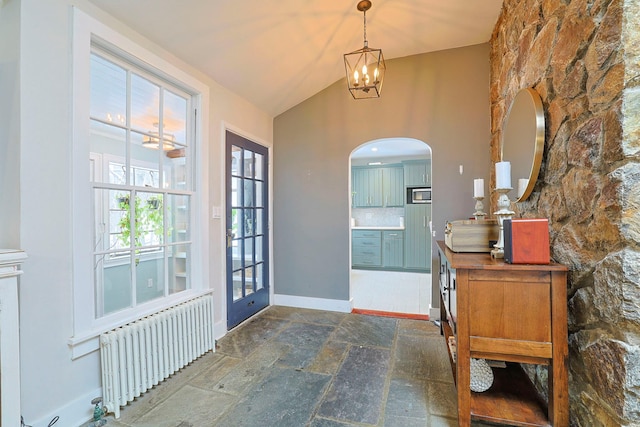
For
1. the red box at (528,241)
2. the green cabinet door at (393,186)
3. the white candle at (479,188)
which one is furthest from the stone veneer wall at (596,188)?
the green cabinet door at (393,186)

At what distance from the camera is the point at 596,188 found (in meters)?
1.19

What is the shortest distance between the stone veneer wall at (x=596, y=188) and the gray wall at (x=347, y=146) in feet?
4.55

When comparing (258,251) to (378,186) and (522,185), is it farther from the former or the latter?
(378,186)

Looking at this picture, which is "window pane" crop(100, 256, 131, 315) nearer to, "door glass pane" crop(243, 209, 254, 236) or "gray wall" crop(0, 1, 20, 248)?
"gray wall" crop(0, 1, 20, 248)

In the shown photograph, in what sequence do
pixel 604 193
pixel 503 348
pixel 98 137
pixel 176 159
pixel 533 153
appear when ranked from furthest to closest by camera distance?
pixel 176 159 < pixel 98 137 < pixel 533 153 < pixel 503 348 < pixel 604 193

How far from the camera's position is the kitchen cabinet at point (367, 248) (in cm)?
600

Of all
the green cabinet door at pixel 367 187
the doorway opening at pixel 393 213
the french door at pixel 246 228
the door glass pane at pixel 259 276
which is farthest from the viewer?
the green cabinet door at pixel 367 187

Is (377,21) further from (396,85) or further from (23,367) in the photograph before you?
(23,367)

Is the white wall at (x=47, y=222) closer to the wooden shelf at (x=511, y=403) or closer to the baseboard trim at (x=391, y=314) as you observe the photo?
the wooden shelf at (x=511, y=403)

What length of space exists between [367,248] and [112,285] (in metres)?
4.83

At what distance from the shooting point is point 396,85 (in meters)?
3.24

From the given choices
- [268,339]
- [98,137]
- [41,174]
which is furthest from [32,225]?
[268,339]

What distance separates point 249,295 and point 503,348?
2.59 m

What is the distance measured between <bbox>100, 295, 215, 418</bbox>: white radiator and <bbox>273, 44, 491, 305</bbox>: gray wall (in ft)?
4.83
